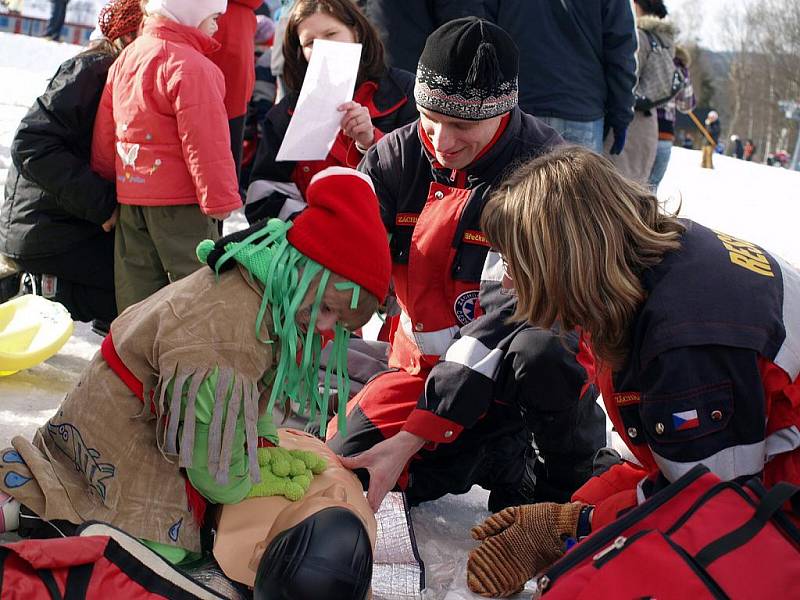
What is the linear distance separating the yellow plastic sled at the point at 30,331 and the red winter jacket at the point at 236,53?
1091 mm

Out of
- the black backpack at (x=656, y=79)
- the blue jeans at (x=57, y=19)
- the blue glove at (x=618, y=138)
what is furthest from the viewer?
the blue jeans at (x=57, y=19)

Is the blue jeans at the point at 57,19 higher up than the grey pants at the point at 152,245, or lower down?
lower down

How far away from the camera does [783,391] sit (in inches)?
67.9

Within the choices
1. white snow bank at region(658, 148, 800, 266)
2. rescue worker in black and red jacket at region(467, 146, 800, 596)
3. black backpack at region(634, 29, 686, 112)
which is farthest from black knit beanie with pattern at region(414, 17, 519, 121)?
white snow bank at region(658, 148, 800, 266)

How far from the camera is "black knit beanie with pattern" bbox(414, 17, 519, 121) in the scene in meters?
2.21

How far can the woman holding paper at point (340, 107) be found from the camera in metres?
3.20

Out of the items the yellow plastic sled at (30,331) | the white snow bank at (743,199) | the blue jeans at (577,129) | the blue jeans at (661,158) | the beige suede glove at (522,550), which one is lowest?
the white snow bank at (743,199)

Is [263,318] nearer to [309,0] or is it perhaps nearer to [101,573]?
[101,573]

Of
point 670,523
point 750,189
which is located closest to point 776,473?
point 670,523

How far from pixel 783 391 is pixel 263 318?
967 millimetres

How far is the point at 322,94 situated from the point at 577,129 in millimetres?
1262

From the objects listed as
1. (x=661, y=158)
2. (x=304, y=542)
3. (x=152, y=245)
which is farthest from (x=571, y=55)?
(x=304, y=542)

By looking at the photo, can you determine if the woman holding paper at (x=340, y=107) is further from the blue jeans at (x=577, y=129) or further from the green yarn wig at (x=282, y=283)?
the green yarn wig at (x=282, y=283)

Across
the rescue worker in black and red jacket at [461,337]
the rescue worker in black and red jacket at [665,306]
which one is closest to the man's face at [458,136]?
the rescue worker in black and red jacket at [461,337]
